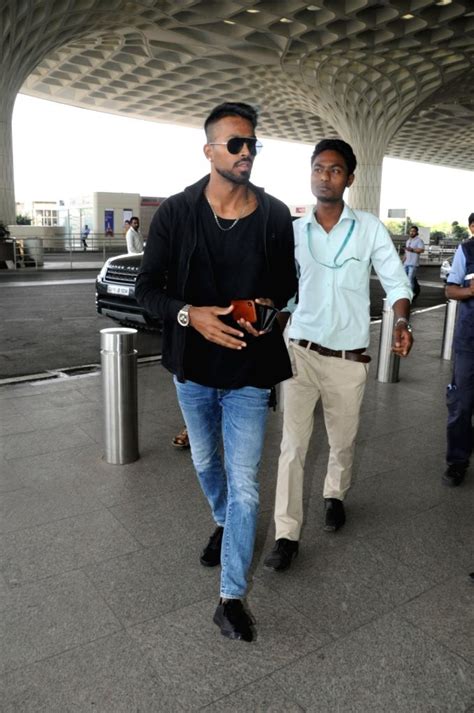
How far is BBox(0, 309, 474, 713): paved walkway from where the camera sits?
79.3 inches

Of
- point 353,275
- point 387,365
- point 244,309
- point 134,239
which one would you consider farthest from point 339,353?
point 134,239

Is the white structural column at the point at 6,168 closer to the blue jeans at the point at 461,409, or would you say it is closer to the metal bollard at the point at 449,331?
the metal bollard at the point at 449,331

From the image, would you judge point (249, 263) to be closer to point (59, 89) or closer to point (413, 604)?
point (413, 604)

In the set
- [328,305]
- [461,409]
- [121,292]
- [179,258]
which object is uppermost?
[179,258]

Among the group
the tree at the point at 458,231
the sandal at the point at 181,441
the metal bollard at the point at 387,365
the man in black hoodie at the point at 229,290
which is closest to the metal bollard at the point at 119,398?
the sandal at the point at 181,441

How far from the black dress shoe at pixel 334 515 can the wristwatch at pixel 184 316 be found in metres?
1.60

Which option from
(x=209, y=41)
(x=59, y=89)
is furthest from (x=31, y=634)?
(x=59, y=89)

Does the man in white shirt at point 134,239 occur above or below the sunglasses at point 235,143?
below

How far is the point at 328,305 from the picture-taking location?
2.89 meters

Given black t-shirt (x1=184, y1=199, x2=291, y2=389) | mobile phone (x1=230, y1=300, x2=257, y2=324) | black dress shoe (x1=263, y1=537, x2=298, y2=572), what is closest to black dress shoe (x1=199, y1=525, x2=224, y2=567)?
black dress shoe (x1=263, y1=537, x2=298, y2=572)

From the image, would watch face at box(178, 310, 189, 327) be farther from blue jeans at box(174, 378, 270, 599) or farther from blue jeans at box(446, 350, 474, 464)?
blue jeans at box(446, 350, 474, 464)

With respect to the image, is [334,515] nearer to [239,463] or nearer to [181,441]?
[239,463]

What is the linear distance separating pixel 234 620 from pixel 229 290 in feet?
4.13

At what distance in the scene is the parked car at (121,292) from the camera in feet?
27.8
